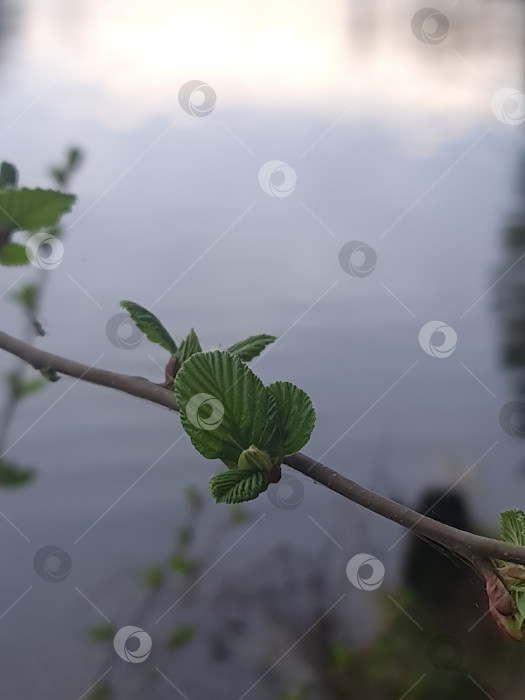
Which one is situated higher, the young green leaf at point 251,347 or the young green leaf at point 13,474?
the young green leaf at point 251,347

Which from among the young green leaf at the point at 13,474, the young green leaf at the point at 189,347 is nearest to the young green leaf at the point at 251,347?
the young green leaf at the point at 189,347

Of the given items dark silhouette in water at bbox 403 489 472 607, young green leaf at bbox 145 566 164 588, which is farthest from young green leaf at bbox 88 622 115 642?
dark silhouette in water at bbox 403 489 472 607

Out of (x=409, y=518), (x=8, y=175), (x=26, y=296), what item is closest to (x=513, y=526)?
(x=409, y=518)

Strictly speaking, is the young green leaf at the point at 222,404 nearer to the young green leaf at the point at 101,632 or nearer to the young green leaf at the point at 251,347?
the young green leaf at the point at 251,347

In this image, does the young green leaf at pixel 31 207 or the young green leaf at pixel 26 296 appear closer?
the young green leaf at pixel 31 207

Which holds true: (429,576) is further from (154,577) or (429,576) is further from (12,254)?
(12,254)
